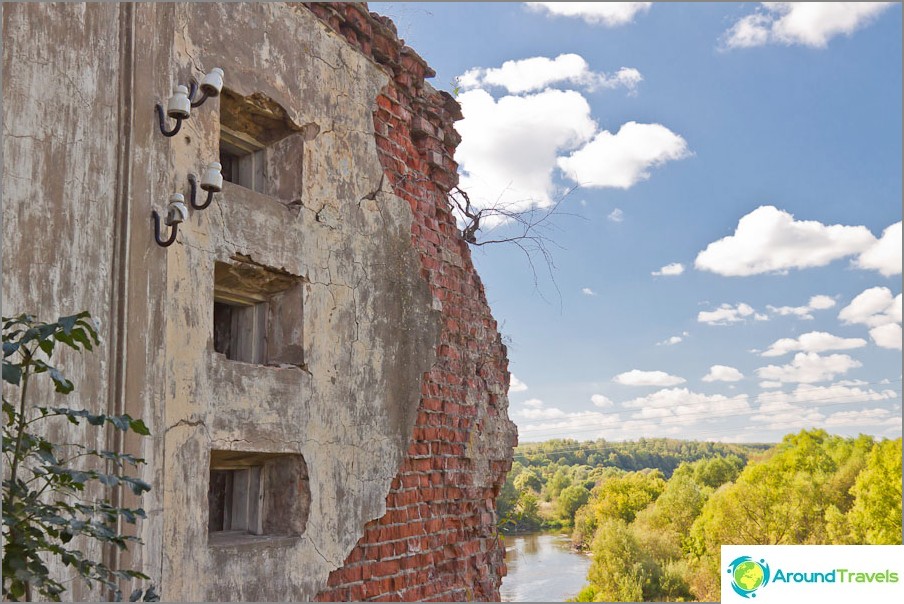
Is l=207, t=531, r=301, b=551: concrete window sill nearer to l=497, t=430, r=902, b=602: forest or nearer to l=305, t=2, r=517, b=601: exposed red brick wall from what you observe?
l=305, t=2, r=517, b=601: exposed red brick wall

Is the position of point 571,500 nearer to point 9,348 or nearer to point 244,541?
point 244,541

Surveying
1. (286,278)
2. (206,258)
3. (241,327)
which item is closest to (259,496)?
(241,327)

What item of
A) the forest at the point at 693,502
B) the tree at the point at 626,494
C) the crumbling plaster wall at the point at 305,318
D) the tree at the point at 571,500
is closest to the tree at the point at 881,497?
the forest at the point at 693,502

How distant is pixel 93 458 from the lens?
310 centimetres

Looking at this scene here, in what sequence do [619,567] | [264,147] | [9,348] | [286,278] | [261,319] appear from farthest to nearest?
[619,567], [264,147], [261,319], [286,278], [9,348]

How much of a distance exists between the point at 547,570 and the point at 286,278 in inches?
2076

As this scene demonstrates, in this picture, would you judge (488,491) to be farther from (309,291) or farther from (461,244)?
(309,291)

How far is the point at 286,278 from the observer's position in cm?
418

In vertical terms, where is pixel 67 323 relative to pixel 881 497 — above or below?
above

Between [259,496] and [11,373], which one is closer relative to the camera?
[11,373]

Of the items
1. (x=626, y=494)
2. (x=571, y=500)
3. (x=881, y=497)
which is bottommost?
(x=571, y=500)

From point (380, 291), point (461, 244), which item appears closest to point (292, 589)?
point (380, 291)

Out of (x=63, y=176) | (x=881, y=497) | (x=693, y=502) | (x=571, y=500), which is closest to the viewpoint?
(x=63, y=176)

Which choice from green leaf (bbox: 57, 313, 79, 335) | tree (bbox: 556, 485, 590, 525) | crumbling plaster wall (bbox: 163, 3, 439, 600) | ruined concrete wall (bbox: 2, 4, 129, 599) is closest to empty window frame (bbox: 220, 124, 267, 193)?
crumbling plaster wall (bbox: 163, 3, 439, 600)
